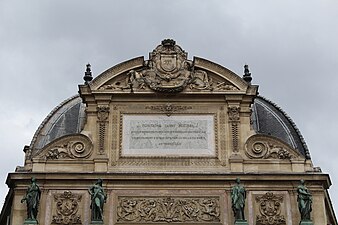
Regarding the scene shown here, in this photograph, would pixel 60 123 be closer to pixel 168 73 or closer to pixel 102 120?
pixel 102 120

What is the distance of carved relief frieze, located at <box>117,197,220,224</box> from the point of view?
21484 millimetres

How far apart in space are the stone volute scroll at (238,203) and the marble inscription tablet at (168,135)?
1616mm

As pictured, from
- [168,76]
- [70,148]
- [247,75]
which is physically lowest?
[70,148]

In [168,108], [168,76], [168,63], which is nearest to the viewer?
[168,108]

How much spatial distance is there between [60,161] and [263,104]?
6.92 metres

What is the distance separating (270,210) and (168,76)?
16.3ft

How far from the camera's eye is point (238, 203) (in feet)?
69.6

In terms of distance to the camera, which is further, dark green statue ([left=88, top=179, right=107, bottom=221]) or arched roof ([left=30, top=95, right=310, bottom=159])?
arched roof ([left=30, top=95, right=310, bottom=159])

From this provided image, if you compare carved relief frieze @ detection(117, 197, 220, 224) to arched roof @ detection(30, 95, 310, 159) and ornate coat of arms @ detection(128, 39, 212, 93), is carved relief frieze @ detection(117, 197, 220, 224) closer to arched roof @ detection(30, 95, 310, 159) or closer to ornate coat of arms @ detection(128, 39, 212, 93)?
arched roof @ detection(30, 95, 310, 159)

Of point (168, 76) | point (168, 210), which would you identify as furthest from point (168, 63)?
point (168, 210)

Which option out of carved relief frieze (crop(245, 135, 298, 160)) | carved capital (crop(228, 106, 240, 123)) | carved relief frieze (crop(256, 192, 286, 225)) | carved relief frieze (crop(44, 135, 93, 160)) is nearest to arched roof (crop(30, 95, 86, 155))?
carved relief frieze (crop(44, 135, 93, 160))

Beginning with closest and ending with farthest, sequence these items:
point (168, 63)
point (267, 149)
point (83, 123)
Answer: point (267, 149)
point (168, 63)
point (83, 123)

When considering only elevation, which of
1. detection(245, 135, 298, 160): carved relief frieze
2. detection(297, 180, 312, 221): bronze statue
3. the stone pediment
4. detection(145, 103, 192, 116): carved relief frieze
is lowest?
detection(297, 180, 312, 221): bronze statue

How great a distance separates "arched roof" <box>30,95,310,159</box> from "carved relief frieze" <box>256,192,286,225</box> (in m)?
1.88
